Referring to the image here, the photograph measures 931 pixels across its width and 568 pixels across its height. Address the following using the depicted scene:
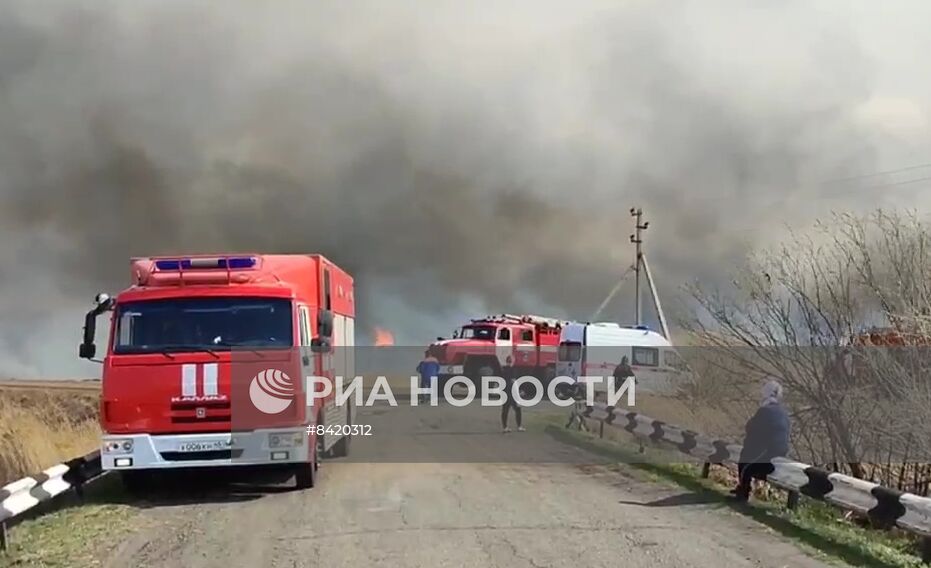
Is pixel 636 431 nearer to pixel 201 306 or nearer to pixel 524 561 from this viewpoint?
pixel 201 306

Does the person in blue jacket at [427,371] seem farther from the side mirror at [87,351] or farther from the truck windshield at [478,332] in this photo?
the side mirror at [87,351]

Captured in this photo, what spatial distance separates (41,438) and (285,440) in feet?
22.8

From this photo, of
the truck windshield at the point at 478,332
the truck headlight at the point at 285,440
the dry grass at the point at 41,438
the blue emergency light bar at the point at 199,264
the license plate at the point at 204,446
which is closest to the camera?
the license plate at the point at 204,446

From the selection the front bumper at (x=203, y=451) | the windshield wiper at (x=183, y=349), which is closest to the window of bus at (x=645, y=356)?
the front bumper at (x=203, y=451)

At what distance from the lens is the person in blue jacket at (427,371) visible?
108 feet

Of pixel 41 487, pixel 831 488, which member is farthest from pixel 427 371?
pixel 831 488

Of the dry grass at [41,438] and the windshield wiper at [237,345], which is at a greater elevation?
the windshield wiper at [237,345]

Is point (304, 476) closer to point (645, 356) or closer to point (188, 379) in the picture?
point (188, 379)

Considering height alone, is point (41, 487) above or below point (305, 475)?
above

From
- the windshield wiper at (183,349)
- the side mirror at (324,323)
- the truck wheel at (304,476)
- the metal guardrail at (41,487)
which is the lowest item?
the truck wheel at (304,476)

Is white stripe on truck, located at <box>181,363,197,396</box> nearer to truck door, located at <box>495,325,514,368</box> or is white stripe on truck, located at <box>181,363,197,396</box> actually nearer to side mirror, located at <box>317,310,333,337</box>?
side mirror, located at <box>317,310,333,337</box>

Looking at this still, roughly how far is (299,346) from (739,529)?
203 inches

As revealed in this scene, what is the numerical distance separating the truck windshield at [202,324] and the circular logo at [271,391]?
391mm

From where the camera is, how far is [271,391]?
11.1m
